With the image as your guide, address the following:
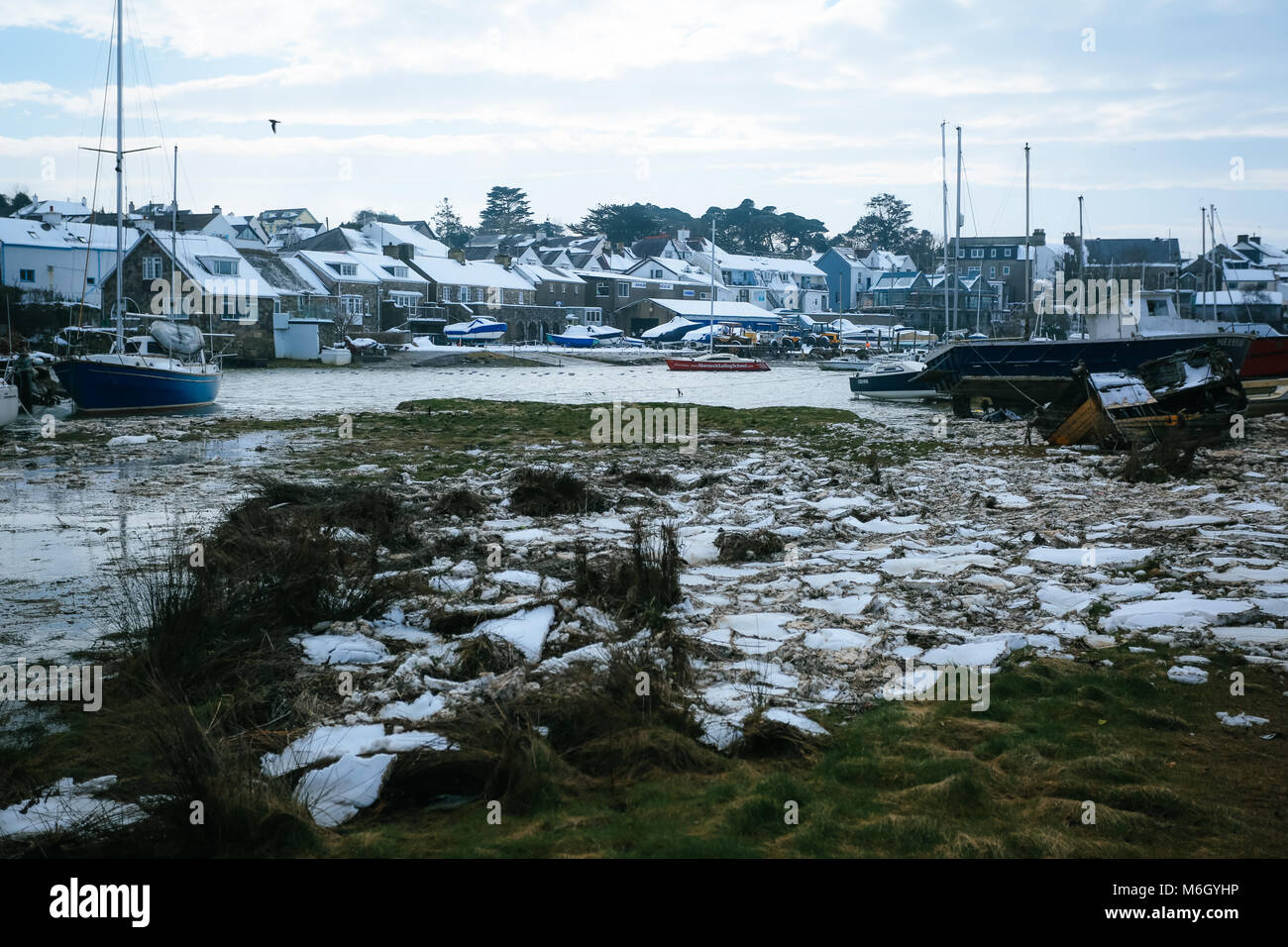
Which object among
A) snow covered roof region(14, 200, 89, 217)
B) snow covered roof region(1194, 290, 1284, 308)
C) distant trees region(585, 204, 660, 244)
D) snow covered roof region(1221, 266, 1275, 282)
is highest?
distant trees region(585, 204, 660, 244)

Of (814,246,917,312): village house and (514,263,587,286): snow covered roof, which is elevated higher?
(814,246,917,312): village house

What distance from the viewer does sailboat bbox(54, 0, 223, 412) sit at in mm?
31266

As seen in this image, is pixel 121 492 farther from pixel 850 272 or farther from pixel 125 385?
pixel 850 272

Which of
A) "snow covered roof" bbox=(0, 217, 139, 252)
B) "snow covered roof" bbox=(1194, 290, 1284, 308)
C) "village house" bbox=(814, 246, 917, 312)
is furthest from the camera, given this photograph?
"village house" bbox=(814, 246, 917, 312)

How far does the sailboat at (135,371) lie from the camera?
103ft

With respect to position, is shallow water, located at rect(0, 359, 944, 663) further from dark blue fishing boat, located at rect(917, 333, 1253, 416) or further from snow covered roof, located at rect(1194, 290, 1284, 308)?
snow covered roof, located at rect(1194, 290, 1284, 308)

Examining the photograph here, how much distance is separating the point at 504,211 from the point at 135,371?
144 meters

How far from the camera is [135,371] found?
32156mm

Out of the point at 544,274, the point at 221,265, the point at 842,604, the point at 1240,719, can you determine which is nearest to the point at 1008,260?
the point at 544,274

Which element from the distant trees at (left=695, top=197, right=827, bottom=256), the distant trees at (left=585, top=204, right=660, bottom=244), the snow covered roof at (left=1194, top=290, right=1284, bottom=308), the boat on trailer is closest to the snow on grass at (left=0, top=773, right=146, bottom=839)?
the boat on trailer

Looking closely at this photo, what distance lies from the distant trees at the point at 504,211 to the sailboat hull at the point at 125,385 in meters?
140

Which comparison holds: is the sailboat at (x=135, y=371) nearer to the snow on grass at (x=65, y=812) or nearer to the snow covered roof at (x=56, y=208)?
the snow on grass at (x=65, y=812)
